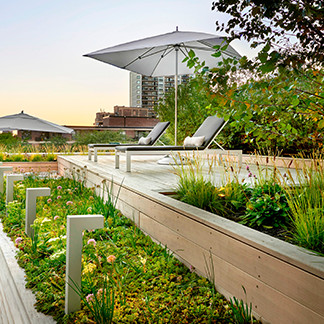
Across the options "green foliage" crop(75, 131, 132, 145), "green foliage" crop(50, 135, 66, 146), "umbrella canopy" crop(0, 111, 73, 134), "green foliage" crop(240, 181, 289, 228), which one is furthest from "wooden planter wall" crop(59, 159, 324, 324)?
"green foliage" crop(50, 135, 66, 146)

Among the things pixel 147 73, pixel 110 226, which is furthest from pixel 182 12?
pixel 110 226

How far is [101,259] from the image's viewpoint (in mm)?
2545

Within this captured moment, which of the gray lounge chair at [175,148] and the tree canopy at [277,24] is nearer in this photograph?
the tree canopy at [277,24]

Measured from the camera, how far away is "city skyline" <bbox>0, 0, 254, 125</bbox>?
1129 centimetres

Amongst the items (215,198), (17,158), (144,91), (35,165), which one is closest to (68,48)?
(144,91)

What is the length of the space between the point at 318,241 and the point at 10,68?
15.0 meters

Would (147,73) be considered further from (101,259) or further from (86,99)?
(86,99)

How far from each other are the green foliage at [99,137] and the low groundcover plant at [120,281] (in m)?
11.7

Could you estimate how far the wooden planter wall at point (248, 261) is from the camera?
4.84 ft

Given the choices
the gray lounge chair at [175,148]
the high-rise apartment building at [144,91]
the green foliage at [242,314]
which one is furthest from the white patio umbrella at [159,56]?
the high-rise apartment building at [144,91]

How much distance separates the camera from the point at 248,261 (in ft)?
5.94

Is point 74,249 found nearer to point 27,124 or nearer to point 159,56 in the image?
point 159,56

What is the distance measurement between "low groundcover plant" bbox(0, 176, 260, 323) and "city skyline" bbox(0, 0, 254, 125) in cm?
754

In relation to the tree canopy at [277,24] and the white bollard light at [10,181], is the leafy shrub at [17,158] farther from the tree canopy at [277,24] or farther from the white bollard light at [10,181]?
the tree canopy at [277,24]
